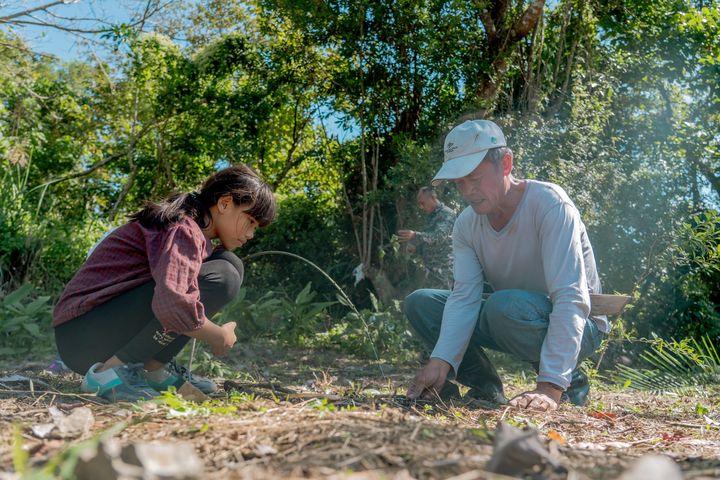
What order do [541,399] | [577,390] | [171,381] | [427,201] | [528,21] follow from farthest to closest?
[528,21] → [427,201] → [577,390] → [171,381] → [541,399]

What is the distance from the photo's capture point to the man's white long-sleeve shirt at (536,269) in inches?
111

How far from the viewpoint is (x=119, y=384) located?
9.11 ft

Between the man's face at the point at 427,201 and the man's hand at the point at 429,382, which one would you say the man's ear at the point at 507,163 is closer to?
the man's hand at the point at 429,382

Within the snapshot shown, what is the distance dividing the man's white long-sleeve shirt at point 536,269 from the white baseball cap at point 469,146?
36cm

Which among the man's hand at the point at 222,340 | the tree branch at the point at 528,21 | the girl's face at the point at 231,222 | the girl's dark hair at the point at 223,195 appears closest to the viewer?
the man's hand at the point at 222,340

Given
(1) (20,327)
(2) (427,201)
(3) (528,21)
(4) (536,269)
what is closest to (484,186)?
(4) (536,269)

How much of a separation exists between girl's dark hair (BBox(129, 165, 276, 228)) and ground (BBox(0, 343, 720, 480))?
77 cm

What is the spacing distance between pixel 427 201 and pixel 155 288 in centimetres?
394

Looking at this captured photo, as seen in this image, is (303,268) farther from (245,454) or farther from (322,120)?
(245,454)

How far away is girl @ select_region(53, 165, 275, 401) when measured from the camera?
2.71 meters

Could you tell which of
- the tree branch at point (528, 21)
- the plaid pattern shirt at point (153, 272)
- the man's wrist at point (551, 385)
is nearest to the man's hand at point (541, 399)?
the man's wrist at point (551, 385)

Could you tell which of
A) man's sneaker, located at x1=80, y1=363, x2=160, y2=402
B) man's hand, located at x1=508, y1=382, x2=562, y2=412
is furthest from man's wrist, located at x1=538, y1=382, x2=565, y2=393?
man's sneaker, located at x1=80, y1=363, x2=160, y2=402

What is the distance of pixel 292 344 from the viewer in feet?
20.0

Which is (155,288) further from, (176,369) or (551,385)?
(551,385)
